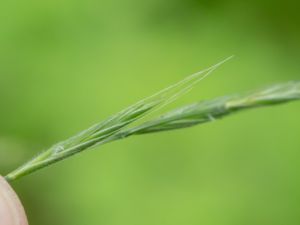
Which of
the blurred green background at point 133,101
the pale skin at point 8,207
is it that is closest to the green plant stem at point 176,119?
the pale skin at point 8,207

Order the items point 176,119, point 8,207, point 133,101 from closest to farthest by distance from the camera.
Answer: point 176,119, point 8,207, point 133,101

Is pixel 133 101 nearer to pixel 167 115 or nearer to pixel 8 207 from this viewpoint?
pixel 8 207

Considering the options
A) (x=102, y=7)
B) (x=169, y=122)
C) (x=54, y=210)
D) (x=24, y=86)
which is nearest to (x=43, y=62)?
(x=24, y=86)

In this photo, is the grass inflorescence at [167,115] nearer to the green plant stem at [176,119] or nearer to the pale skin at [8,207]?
the green plant stem at [176,119]

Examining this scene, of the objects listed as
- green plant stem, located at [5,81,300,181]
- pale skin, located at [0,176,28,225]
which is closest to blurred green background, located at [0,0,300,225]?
pale skin, located at [0,176,28,225]

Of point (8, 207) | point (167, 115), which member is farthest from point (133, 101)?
point (167, 115)

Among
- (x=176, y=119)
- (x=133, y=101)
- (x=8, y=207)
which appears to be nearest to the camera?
(x=176, y=119)
